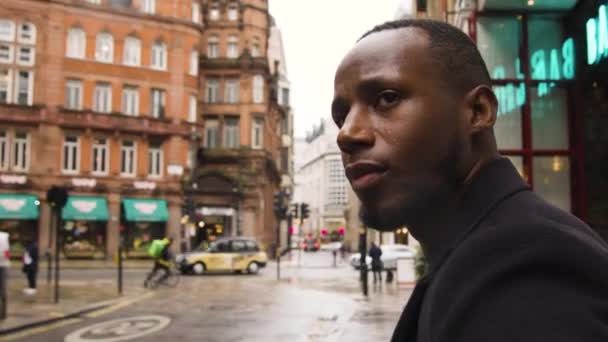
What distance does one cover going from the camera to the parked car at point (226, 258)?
28.9m

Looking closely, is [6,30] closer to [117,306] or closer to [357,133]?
[117,306]

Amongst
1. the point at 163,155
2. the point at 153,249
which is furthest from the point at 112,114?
the point at 153,249

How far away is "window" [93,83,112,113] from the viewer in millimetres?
39281

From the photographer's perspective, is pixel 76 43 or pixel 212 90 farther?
pixel 212 90

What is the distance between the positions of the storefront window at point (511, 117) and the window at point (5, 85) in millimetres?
31558

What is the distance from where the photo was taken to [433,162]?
101cm

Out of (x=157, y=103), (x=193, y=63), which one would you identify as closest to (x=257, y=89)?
(x=193, y=63)

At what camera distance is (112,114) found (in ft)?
129

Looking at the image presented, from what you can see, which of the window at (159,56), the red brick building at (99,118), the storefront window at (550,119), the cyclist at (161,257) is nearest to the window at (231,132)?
the red brick building at (99,118)

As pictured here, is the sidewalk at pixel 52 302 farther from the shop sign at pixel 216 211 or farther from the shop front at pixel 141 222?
the shop sign at pixel 216 211

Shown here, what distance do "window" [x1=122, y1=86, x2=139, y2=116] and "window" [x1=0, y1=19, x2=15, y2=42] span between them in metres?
7.29

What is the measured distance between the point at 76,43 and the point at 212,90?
14.2 meters

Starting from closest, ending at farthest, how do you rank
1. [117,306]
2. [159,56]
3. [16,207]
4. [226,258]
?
[117,306]
[226,258]
[16,207]
[159,56]

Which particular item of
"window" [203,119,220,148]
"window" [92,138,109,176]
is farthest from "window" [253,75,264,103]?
"window" [92,138,109,176]
